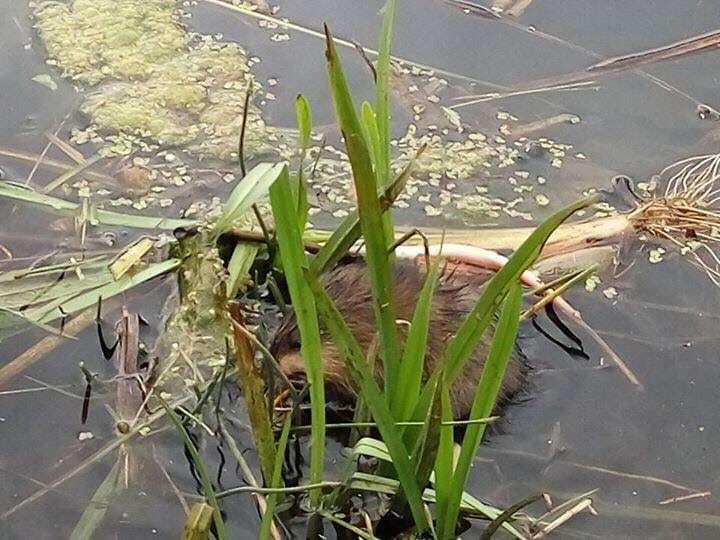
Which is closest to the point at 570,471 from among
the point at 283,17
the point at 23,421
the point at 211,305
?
the point at 211,305

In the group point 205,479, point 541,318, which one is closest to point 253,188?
point 205,479

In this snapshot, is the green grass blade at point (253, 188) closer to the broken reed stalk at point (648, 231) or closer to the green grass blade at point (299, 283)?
the green grass blade at point (299, 283)

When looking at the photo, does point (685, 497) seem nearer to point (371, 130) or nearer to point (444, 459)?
point (444, 459)

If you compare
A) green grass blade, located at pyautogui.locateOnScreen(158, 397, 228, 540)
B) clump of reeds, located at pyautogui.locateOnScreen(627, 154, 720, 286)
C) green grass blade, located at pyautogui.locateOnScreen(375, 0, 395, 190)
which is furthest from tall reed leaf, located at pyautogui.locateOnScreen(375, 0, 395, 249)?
clump of reeds, located at pyautogui.locateOnScreen(627, 154, 720, 286)

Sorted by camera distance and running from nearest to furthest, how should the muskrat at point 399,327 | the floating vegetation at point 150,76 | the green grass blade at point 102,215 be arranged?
the muskrat at point 399,327 < the green grass blade at point 102,215 < the floating vegetation at point 150,76

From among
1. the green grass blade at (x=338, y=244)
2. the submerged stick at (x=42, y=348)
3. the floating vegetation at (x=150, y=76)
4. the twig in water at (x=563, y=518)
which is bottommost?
the submerged stick at (x=42, y=348)

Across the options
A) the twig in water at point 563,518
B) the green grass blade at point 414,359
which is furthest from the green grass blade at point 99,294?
the twig in water at point 563,518
